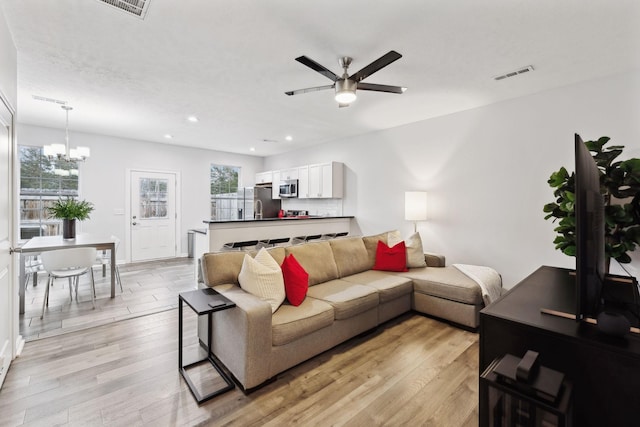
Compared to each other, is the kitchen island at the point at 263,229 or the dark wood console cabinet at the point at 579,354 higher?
the kitchen island at the point at 263,229

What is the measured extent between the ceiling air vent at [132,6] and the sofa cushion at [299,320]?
8.05ft

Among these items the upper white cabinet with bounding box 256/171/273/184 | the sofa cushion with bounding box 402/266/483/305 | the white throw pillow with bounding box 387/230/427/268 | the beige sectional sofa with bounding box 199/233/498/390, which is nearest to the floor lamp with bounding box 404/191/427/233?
the white throw pillow with bounding box 387/230/427/268

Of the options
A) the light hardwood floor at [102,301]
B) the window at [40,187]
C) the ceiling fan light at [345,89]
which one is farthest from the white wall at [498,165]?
the window at [40,187]

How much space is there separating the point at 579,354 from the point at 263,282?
1.93 m

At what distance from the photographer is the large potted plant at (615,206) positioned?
2.02m

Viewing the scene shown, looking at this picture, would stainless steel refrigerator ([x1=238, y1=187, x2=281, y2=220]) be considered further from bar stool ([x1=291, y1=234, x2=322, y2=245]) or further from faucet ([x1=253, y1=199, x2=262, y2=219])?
bar stool ([x1=291, y1=234, x2=322, y2=245])

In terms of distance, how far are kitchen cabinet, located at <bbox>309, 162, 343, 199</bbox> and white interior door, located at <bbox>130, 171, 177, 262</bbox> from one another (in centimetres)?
339

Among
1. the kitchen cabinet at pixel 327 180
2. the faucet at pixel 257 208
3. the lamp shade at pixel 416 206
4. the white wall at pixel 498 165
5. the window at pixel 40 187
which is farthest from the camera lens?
the faucet at pixel 257 208

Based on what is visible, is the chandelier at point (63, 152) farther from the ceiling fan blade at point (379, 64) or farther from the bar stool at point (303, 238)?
the ceiling fan blade at point (379, 64)

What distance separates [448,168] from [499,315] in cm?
362

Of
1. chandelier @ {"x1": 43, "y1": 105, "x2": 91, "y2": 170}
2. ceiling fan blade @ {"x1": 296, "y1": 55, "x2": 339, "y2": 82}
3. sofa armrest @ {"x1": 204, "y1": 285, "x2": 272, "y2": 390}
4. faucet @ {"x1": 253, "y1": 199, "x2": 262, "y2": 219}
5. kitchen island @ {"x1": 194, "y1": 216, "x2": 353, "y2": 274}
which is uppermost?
ceiling fan blade @ {"x1": 296, "y1": 55, "x2": 339, "y2": 82}

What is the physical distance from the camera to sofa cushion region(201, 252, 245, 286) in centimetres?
258

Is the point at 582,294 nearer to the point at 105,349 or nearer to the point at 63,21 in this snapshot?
the point at 105,349

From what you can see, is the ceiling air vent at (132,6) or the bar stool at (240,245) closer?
the ceiling air vent at (132,6)
